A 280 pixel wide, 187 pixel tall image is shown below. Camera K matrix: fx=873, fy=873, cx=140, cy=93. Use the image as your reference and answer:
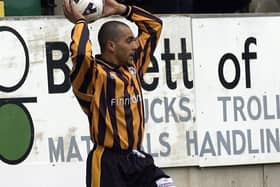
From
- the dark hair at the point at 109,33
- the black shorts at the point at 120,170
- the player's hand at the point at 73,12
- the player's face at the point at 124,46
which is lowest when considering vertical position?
the black shorts at the point at 120,170

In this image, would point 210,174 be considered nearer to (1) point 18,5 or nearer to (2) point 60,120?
(2) point 60,120

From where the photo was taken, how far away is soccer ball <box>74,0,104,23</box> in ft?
17.5

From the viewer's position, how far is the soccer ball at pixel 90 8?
210 inches

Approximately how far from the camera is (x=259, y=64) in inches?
296

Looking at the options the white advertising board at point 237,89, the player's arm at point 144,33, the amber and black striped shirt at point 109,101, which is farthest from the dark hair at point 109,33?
the white advertising board at point 237,89

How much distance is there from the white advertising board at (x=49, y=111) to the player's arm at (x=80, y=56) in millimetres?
1732

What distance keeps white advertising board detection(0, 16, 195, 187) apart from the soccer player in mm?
1690

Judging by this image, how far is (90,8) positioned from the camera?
535cm

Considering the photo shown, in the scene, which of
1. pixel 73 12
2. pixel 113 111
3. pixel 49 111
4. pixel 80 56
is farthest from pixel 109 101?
pixel 49 111

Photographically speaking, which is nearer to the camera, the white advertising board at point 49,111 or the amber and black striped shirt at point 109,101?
the amber and black striped shirt at point 109,101

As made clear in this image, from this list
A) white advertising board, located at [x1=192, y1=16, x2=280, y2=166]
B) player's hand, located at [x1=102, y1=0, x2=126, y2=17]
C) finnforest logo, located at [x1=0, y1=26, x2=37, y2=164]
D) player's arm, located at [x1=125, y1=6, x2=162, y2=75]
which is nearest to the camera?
player's hand, located at [x1=102, y1=0, x2=126, y2=17]

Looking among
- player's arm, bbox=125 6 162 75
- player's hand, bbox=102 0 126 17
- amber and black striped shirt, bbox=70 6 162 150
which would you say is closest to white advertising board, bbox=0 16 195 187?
player's arm, bbox=125 6 162 75

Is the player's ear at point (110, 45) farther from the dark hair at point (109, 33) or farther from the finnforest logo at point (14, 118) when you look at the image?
the finnforest logo at point (14, 118)

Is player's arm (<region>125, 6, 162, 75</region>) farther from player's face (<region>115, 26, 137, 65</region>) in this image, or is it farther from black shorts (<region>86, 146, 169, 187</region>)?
black shorts (<region>86, 146, 169, 187</region>)
